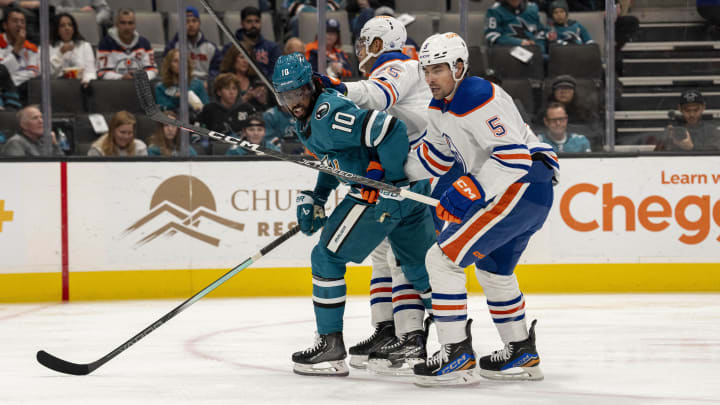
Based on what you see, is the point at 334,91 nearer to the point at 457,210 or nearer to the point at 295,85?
the point at 295,85

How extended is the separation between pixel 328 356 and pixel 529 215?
94 centimetres

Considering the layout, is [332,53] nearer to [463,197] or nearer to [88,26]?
[88,26]

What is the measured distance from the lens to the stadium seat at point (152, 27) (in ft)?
21.8

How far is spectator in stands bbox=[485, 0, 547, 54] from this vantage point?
22.2ft

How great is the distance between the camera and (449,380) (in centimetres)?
346

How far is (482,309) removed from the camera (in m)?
5.82

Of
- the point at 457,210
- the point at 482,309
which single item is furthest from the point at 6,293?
the point at 457,210

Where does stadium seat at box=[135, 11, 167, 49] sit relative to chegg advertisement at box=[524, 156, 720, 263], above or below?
above

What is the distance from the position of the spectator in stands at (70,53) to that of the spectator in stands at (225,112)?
2.62 ft

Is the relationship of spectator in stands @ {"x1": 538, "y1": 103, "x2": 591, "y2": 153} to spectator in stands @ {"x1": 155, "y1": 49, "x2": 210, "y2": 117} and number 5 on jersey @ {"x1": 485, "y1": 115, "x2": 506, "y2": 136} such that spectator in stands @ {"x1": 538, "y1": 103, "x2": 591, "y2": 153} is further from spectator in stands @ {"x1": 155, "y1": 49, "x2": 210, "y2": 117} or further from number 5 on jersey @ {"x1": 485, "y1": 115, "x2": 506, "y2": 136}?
number 5 on jersey @ {"x1": 485, "y1": 115, "x2": 506, "y2": 136}

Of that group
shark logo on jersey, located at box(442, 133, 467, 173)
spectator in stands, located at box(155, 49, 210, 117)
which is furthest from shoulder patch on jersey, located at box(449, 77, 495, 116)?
spectator in stands, located at box(155, 49, 210, 117)

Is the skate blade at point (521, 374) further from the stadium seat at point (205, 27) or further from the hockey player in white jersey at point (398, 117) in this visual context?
the stadium seat at point (205, 27)

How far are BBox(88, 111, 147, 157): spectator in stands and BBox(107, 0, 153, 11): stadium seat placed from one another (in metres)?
0.78

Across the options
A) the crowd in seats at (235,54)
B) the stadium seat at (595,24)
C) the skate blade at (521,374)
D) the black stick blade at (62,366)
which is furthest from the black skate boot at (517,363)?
the stadium seat at (595,24)
